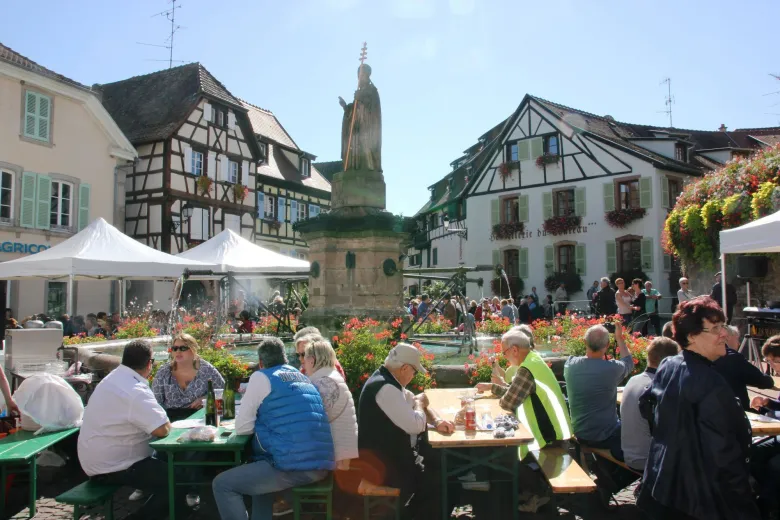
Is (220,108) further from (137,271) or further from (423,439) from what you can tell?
(423,439)

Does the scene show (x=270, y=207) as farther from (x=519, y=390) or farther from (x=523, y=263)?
(x=519, y=390)

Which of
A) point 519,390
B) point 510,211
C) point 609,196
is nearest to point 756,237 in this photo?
point 519,390

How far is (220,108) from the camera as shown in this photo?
2864cm

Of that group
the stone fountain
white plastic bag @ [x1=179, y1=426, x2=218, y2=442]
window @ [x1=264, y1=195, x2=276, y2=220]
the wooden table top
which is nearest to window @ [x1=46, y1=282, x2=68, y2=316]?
window @ [x1=264, y1=195, x2=276, y2=220]

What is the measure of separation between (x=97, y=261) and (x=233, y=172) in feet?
60.0

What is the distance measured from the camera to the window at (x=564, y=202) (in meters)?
29.3

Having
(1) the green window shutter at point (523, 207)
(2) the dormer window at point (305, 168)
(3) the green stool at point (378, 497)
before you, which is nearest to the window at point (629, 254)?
(1) the green window shutter at point (523, 207)

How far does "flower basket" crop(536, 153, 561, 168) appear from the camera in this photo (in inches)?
1152

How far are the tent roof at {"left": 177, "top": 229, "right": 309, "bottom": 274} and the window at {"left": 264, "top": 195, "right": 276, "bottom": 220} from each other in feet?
53.7

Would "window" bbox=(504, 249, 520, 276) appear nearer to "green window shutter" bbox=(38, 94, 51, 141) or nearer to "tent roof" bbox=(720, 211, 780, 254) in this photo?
"green window shutter" bbox=(38, 94, 51, 141)

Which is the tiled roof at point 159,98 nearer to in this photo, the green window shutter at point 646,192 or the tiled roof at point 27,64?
the tiled roof at point 27,64

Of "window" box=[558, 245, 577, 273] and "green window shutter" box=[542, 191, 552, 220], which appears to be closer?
"window" box=[558, 245, 577, 273]

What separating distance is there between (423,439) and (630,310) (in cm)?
820

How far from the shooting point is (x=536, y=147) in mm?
29969
